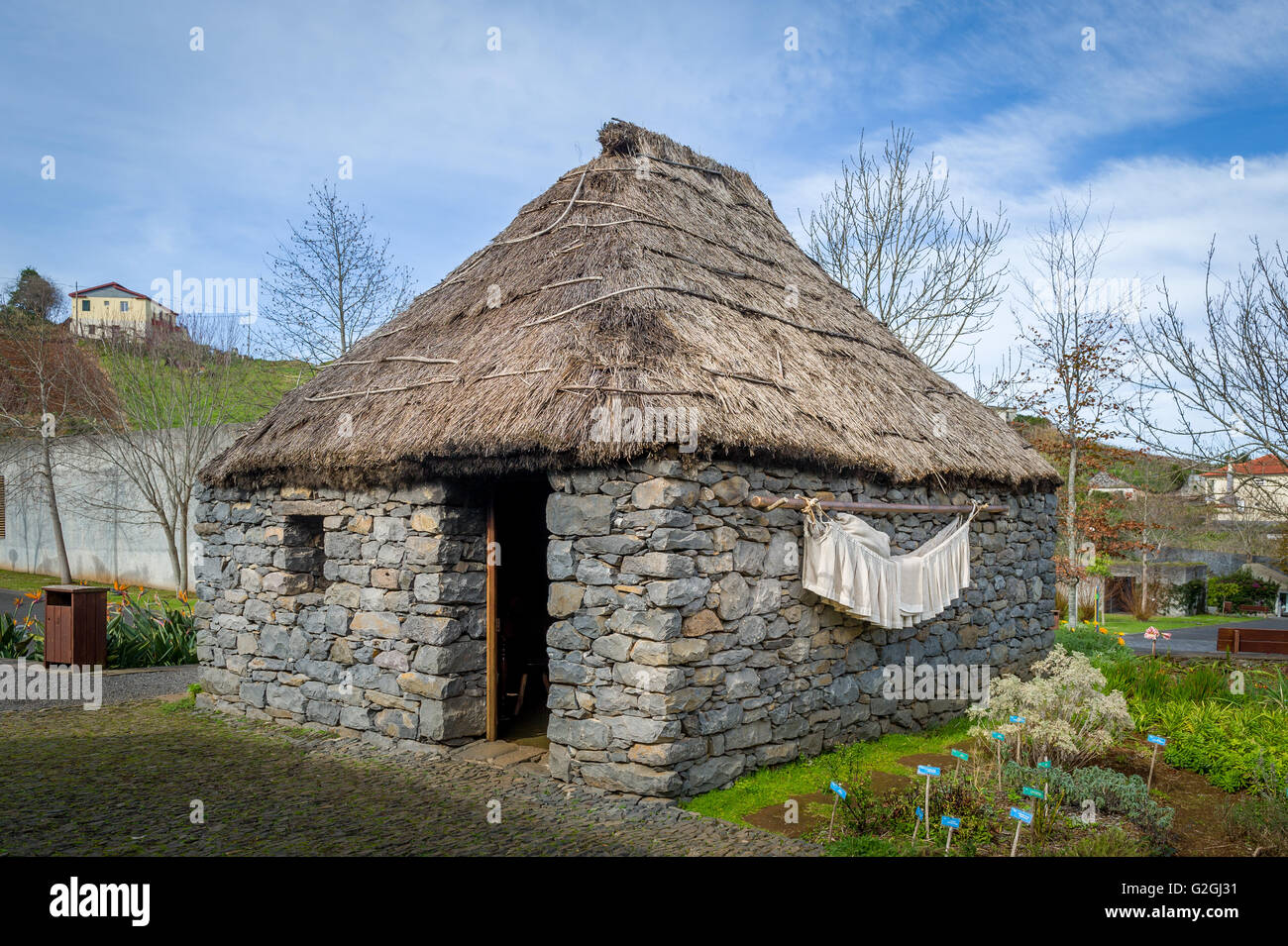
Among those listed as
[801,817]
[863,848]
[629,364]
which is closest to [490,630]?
[629,364]

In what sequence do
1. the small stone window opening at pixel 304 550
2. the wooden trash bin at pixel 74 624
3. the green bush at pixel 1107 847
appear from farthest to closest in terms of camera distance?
the wooden trash bin at pixel 74 624, the small stone window opening at pixel 304 550, the green bush at pixel 1107 847

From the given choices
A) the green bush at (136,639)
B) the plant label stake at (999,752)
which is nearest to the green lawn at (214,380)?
the green bush at (136,639)

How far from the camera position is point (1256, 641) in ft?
37.6

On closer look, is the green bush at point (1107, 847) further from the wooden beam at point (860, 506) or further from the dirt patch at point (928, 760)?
the wooden beam at point (860, 506)

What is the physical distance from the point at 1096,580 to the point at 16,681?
20.2 m

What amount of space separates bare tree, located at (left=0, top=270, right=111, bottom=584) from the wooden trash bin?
8.05 metres

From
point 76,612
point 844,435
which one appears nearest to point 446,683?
point 844,435

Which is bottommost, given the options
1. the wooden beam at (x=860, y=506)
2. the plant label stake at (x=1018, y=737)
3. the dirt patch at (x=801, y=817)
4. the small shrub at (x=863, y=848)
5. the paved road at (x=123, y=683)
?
the paved road at (x=123, y=683)

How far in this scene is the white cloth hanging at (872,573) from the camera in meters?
6.50

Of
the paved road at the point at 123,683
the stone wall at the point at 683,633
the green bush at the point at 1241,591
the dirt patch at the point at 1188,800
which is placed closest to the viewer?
the dirt patch at the point at 1188,800

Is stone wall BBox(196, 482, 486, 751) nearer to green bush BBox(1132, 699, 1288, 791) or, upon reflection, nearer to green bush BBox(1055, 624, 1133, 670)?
green bush BBox(1132, 699, 1288, 791)

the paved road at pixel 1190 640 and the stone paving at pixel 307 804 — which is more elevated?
the stone paving at pixel 307 804

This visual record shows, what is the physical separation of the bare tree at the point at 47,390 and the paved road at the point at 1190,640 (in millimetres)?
19984
